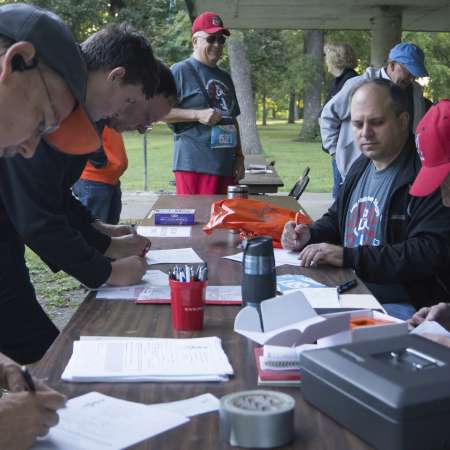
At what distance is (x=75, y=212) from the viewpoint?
308 centimetres

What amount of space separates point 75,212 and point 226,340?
1383 millimetres

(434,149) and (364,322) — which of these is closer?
(364,322)

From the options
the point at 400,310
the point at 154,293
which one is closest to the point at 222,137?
the point at 400,310

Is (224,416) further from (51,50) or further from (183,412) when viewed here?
(51,50)

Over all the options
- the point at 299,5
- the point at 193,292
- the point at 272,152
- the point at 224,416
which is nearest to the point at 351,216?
the point at 193,292

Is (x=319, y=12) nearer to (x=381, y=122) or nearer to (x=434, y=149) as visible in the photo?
(x=381, y=122)

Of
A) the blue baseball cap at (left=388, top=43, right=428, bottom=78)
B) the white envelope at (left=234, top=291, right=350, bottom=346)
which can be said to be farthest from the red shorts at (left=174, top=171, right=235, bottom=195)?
the white envelope at (left=234, top=291, right=350, bottom=346)

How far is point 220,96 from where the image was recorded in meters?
5.00

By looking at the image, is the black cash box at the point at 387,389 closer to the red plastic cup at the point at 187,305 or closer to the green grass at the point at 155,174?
the red plastic cup at the point at 187,305

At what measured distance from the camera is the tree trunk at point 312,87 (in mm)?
25891

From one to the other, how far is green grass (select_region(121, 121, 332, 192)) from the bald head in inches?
326

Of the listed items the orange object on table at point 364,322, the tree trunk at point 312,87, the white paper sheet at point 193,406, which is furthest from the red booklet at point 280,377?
the tree trunk at point 312,87

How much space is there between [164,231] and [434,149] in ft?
4.70

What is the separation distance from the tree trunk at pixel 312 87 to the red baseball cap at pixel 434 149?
23425 millimetres
